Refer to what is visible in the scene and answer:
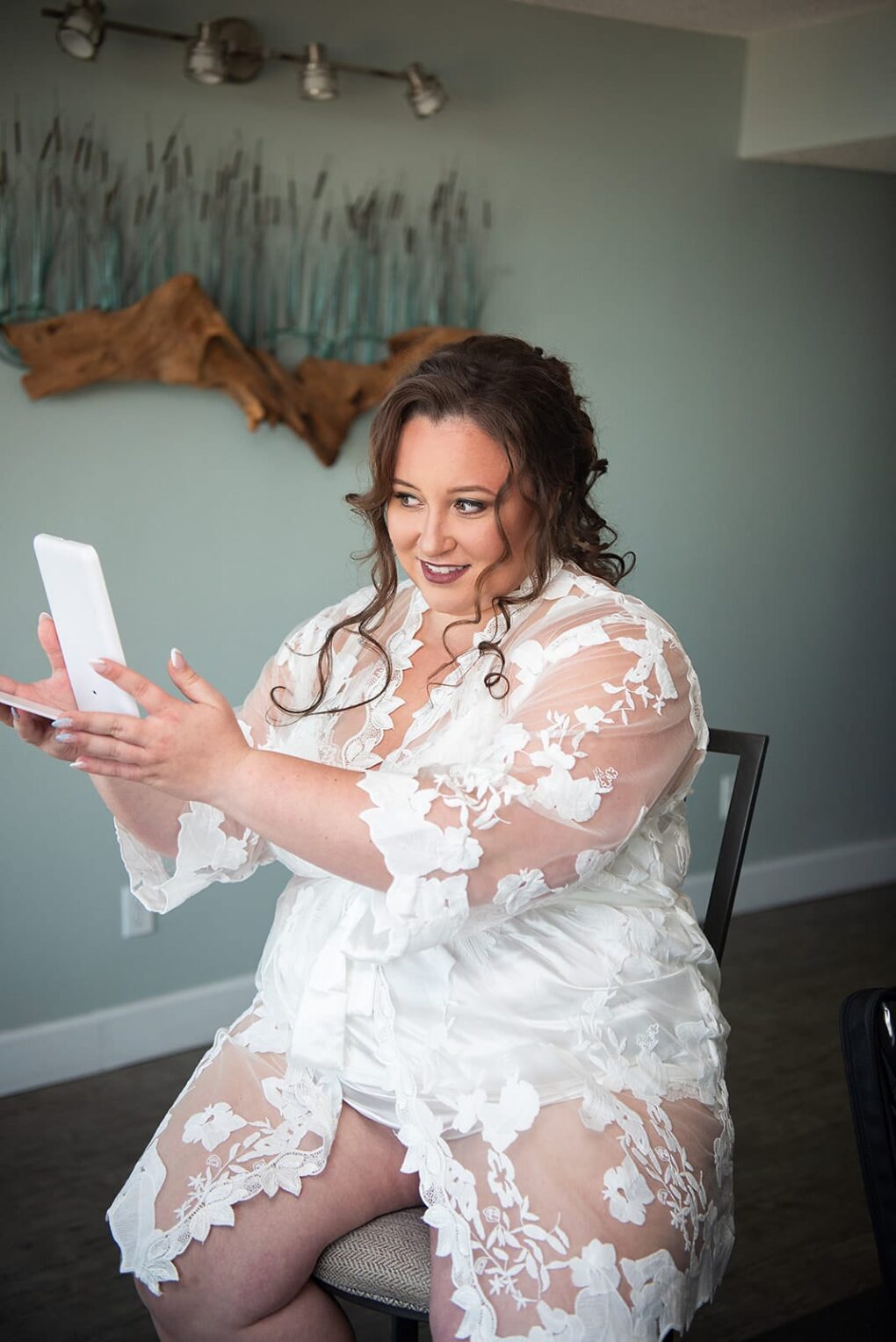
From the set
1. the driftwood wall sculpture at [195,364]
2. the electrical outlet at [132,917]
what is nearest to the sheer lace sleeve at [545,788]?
the driftwood wall sculpture at [195,364]

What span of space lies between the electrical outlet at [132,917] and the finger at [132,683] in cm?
177

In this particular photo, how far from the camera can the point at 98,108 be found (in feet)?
8.58

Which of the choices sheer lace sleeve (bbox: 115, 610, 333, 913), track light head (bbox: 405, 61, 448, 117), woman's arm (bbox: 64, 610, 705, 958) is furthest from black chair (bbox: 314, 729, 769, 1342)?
track light head (bbox: 405, 61, 448, 117)

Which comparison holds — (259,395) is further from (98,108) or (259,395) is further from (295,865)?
(295,865)

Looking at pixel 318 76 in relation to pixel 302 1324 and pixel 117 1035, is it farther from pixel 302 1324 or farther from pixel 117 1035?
pixel 302 1324

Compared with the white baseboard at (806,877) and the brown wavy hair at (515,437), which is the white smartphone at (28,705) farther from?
the white baseboard at (806,877)

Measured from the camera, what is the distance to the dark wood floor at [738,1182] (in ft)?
7.16

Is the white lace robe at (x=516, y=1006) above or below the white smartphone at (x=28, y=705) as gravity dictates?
below

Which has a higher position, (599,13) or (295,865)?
(599,13)

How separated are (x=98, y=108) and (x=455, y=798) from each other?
1894mm

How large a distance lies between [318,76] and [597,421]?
3.88 feet

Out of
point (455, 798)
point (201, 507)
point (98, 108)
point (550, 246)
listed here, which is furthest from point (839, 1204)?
point (98, 108)

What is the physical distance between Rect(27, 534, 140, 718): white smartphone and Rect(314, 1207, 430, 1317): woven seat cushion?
2.02 feet

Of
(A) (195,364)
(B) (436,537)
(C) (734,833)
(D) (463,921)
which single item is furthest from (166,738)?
(A) (195,364)
